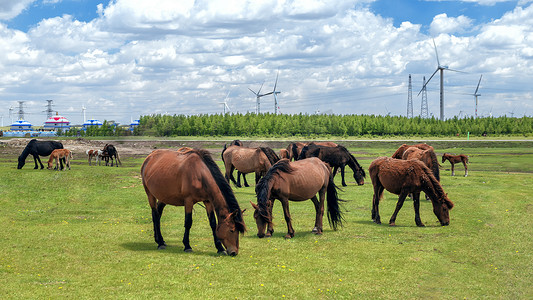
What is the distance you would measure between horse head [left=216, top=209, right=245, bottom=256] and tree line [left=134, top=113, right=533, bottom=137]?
396 feet

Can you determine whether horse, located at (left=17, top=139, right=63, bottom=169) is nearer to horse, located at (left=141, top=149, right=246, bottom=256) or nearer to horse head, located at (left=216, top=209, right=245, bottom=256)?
horse, located at (left=141, top=149, right=246, bottom=256)

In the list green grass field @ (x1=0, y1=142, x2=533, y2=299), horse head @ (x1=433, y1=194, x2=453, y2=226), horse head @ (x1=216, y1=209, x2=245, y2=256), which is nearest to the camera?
green grass field @ (x1=0, y1=142, x2=533, y2=299)

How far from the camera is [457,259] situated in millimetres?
12656

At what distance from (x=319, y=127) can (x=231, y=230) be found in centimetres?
12631

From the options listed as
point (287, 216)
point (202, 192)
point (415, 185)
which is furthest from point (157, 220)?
point (415, 185)

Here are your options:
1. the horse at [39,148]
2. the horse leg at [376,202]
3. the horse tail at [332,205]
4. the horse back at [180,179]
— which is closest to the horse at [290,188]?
the horse tail at [332,205]

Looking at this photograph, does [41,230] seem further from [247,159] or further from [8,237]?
[247,159]

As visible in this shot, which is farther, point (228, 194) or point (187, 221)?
point (187, 221)

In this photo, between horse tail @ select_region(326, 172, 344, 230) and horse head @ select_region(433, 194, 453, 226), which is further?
horse head @ select_region(433, 194, 453, 226)

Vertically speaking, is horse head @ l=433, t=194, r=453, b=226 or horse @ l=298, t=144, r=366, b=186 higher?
horse @ l=298, t=144, r=366, b=186

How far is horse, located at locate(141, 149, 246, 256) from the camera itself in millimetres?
12227

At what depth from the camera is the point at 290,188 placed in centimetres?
1475

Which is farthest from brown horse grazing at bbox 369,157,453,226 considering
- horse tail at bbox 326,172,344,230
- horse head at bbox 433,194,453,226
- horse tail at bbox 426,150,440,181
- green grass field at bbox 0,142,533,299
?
horse tail at bbox 426,150,440,181

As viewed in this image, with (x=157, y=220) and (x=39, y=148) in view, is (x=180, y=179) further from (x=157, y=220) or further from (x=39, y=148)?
(x=39, y=148)
